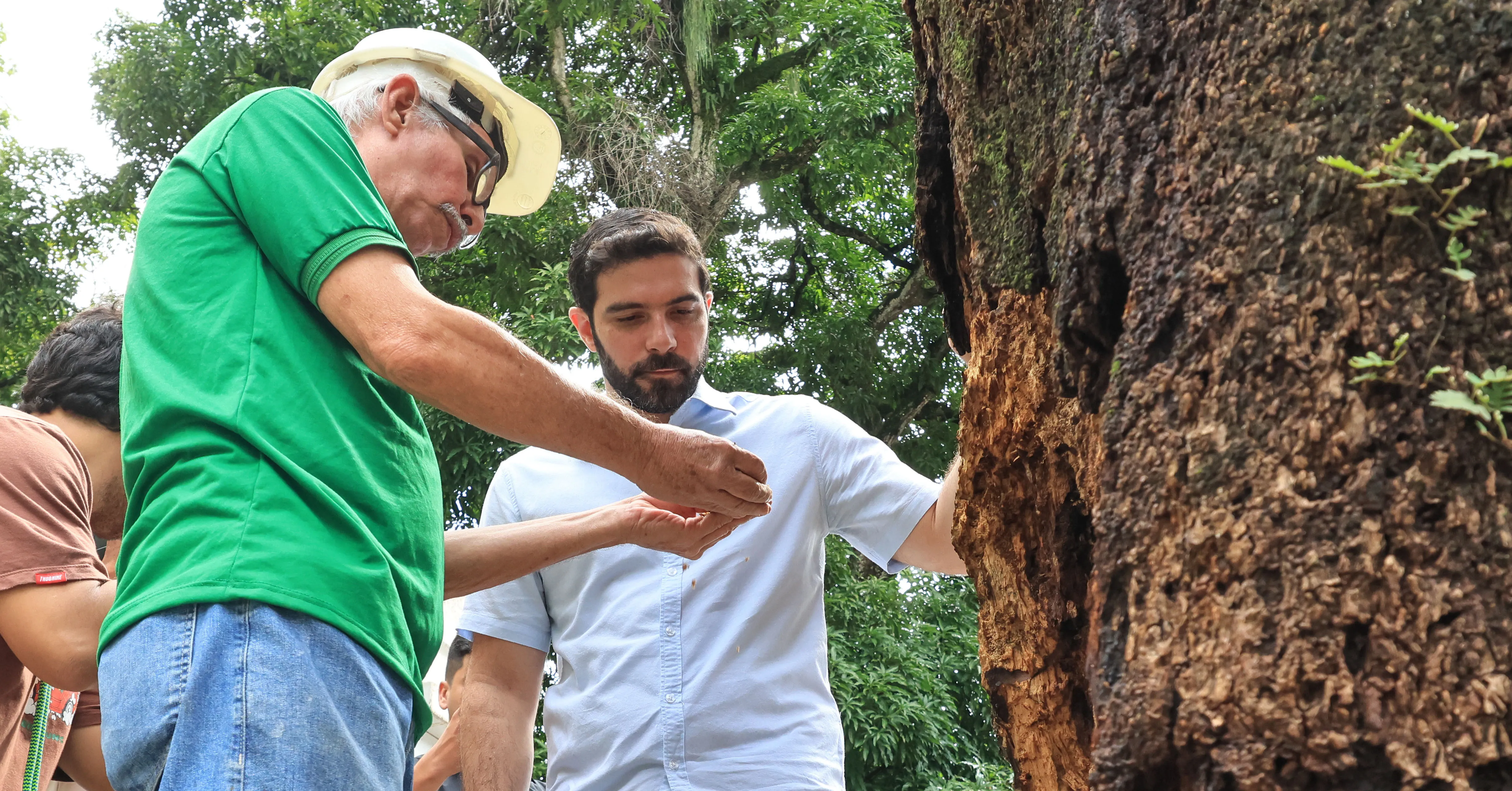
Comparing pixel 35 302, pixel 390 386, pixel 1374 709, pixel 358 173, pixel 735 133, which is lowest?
pixel 1374 709

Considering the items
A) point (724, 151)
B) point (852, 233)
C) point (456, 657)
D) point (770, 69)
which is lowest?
point (456, 657)

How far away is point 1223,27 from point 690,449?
1023 mm

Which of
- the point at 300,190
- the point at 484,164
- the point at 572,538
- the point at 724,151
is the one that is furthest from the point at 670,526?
the point at 724,151

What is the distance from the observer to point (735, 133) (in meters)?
11.4

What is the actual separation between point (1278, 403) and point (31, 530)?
1912 mm

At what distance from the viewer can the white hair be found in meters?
2.00

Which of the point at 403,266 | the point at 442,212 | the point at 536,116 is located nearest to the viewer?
the point at 403,266

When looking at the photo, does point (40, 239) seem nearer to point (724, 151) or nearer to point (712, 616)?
point (724, 151)

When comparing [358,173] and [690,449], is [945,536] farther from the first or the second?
[358,173]

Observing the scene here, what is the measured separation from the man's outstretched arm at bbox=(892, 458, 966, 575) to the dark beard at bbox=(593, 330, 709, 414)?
2.18 feet

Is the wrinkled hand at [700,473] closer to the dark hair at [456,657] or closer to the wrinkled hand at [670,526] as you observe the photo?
the wrinkled hand at [670,526]

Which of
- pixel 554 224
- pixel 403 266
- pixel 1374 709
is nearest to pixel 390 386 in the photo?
pixel 403 266

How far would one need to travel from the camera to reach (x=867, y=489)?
9.01 feet

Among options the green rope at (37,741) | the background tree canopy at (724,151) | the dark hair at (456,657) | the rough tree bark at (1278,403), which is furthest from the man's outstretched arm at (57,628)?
the background tree canopy at (724,151)
